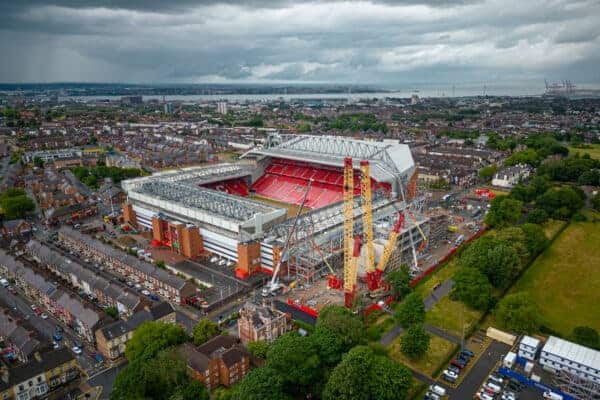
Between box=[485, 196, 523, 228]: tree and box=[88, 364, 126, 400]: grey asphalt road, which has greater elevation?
box=[485, 196, 523, 228]: tree

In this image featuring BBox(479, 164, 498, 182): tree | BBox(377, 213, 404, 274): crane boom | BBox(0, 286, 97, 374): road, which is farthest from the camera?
BBox(479, 164, 498, 182): tree

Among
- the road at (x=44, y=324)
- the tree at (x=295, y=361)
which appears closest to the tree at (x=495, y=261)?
the tree at (x=295, y=361)

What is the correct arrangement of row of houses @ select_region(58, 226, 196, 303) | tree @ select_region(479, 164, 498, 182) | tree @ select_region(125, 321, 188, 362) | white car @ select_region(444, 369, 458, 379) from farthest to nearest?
tree @ select_region(479, 164, 498, 182) → row of houses @ select_region(58, 226, 196, 303) → white car @ select_region(444, 369, 458, 379) → tree @ select_region(125, 321, 188, 362)

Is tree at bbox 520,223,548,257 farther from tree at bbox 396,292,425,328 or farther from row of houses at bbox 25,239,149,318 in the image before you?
row of houses at bbox 25,239,149,318

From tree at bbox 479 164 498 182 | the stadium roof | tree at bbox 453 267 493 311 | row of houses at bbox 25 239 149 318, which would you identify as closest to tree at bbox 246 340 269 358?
row of houses at bbox 25 239 149 318

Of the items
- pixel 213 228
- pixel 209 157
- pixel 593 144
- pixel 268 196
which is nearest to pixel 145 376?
pixel 213 228

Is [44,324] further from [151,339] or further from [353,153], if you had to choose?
[353,153]

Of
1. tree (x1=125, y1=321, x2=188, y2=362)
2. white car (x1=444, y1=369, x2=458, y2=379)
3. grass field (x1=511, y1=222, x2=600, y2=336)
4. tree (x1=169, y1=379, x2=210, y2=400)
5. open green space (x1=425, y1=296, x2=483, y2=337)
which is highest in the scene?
tree (x1=125, y1=321, x2=188, y2=362)
